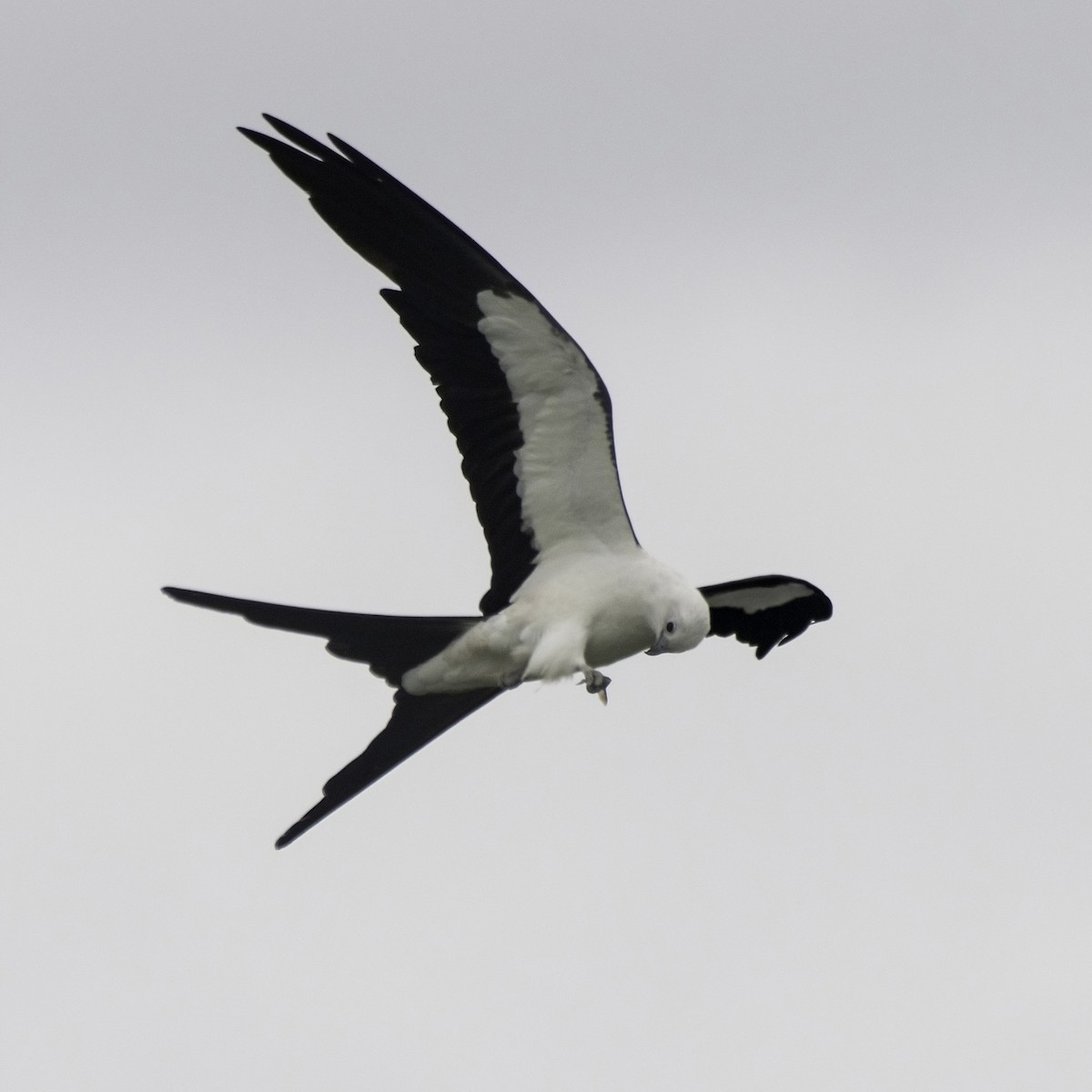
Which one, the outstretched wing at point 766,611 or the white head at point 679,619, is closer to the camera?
the white head at point 679,619

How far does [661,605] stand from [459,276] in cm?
182

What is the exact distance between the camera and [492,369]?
11.6m

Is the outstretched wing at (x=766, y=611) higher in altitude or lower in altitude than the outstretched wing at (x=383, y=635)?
higher

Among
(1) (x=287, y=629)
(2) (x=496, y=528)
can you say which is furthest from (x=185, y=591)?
(2) (x=496, y=528)

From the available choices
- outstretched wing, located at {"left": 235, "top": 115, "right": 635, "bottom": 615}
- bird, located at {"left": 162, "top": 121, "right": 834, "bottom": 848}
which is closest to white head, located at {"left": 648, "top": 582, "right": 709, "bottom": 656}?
bird, located at {"left": 162, "top": 121, "right": 834, "bottom": 848}

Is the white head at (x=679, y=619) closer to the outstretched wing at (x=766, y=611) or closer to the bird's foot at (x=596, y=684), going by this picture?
the bird's foot at (x=596, y=684)

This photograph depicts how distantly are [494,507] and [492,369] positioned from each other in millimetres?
800

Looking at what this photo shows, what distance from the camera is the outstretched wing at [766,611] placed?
13.1 meters

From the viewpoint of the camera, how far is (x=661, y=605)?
11836 millimetres

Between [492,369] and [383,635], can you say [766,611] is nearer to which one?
[383,635]

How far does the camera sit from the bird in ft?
37.4

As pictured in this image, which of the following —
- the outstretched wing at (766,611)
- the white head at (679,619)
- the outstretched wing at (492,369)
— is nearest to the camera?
the outstretched wing at (492,369)

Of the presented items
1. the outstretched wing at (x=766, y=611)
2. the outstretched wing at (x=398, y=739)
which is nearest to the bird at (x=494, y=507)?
the outstretched wing at (x=398, y=739)

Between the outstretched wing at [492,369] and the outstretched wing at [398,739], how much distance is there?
49 cm
